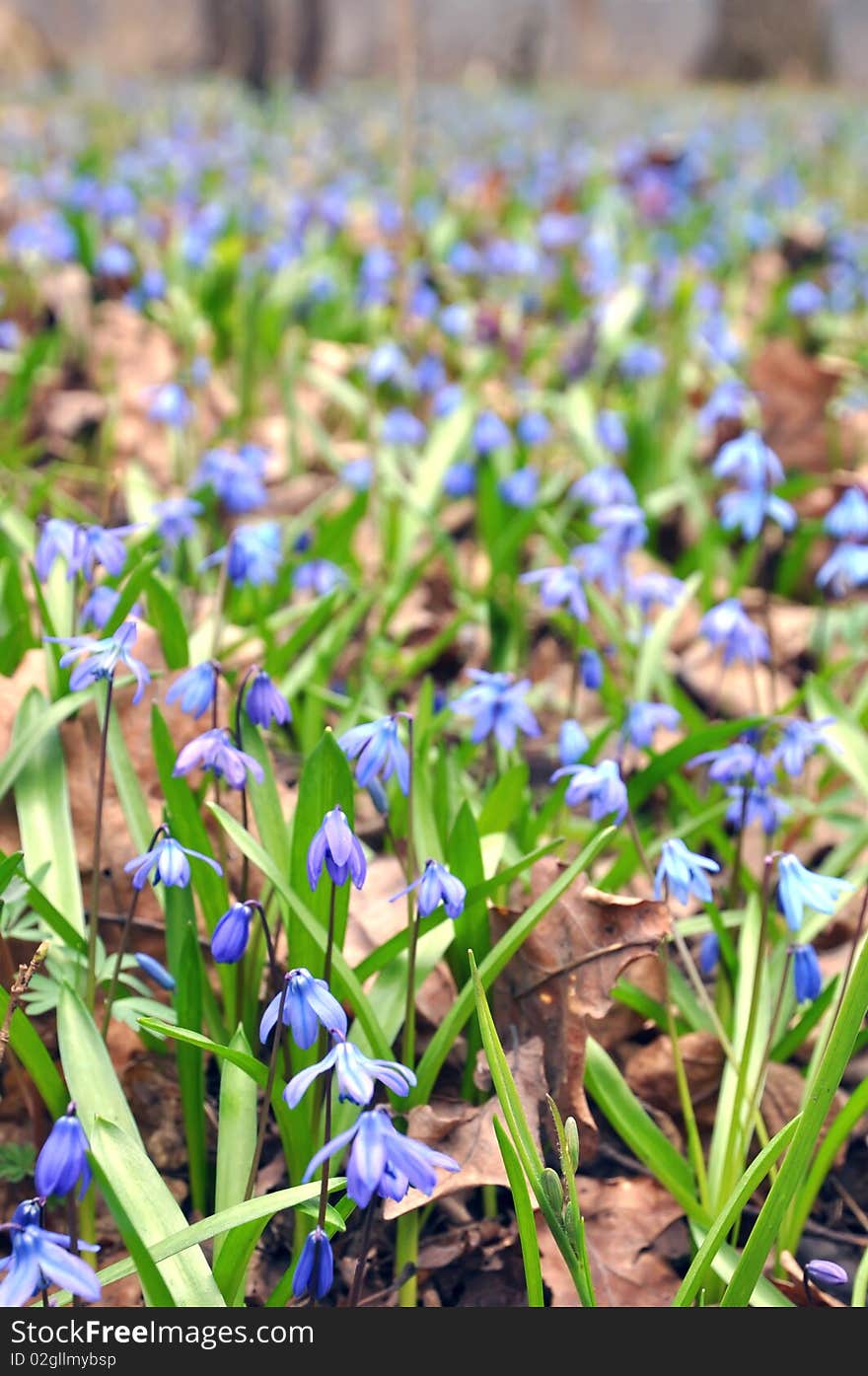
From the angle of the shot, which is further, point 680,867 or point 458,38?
point 458,38

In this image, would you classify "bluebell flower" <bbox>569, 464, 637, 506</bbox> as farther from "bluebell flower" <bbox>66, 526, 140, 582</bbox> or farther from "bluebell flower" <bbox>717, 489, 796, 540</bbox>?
"bluebell flower" <bbox>66, 526, 140, 582</bbox>

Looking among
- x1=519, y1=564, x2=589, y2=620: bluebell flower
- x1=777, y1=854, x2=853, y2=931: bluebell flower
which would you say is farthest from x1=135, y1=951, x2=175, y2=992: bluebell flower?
x1=519, y1=564, x2=589, y2=620: bluebell flower

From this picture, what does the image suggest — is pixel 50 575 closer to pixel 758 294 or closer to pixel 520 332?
pixel 520 332

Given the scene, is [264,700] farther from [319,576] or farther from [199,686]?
[319,576]

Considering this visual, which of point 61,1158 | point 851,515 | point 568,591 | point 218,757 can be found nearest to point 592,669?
point 568,591

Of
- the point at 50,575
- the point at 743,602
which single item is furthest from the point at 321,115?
the point at 50,575

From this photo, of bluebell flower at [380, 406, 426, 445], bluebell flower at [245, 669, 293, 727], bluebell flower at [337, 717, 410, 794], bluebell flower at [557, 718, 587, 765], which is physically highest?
bluebell flower at [245, 669, 293, 727]

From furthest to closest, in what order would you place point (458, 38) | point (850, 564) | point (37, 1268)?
point (458, 38)
point (850, 564)
point (37, 1268)
